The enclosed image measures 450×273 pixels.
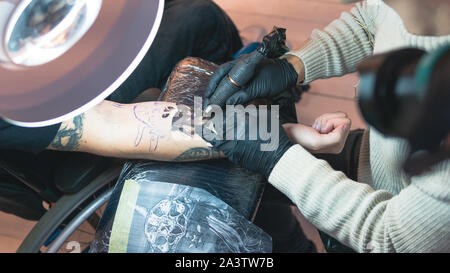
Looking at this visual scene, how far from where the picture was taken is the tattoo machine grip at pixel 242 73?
834 mm

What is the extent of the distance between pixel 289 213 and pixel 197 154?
541mm

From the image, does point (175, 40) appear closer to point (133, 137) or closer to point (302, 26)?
→ point (133, 137)

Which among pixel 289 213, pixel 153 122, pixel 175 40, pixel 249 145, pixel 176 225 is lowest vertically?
pixel 289 213

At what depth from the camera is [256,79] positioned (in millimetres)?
892

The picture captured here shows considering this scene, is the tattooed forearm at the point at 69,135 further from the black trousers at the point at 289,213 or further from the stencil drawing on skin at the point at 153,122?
the black trousers at the point at 289,213

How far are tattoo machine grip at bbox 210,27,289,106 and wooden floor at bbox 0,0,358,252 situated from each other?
2.82 ft

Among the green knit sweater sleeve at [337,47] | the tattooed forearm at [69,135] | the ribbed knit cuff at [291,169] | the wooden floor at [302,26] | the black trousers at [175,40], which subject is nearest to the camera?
the ribbed knit cuff at [291,169]

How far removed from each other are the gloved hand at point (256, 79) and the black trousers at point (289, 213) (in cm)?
22

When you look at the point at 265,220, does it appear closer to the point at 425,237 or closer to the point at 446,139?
the point at 425,237

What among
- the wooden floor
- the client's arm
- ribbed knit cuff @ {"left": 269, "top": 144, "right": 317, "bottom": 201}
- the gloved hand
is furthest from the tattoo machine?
the wooden floor

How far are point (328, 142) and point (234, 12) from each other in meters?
1.39

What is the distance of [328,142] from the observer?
0.81 m

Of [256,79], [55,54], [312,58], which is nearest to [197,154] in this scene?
[256,79]

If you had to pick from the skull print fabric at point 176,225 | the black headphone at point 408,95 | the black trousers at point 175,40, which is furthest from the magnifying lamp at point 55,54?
the black trousers at point 175,40
